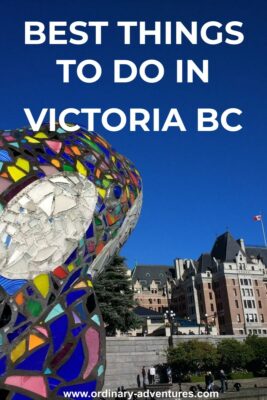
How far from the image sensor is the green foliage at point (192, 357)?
110 ft

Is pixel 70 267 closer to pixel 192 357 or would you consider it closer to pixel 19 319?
pixel 19 319

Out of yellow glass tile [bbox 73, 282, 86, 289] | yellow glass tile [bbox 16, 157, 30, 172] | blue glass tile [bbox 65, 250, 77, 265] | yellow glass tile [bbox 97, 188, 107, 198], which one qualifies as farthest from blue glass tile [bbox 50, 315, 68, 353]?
yellow glass tile [bbox 16, 157, 30, 172]

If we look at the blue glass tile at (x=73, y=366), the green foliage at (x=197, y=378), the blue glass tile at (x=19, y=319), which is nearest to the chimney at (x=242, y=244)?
the green foliage at (x=197, y=378)

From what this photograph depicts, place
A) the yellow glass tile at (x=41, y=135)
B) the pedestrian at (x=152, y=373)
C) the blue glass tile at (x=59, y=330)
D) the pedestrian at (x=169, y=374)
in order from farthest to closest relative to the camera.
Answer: the pedestrian at (x=169, y=374) < the pedestrian at (x=152, y=373) < the yellow glass tile at (x=41, y=135) < the blue glass tile at (x=59, y=330)

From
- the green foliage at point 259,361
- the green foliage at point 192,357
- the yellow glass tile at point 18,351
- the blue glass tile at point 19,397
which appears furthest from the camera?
the green foliage at point 259,361

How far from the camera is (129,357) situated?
32719 mm

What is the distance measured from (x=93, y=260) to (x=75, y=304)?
1.96 m

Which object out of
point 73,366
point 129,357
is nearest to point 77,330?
point 73,366

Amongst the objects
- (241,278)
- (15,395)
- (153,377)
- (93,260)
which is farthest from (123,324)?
(241,278)

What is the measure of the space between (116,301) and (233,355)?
10574mm

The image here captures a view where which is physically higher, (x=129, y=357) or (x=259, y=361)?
(x=129, y=357)

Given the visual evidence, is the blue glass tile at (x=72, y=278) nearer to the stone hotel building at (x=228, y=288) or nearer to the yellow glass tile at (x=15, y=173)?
the yellow glass tile at (x=15, y=173)

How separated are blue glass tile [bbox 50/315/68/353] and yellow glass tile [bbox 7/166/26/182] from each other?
4359 millimetres

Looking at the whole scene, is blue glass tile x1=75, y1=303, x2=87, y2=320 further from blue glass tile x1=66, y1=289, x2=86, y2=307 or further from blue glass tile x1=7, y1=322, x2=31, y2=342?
blue glass tile x1=7, y1=322, x2=31, y2=342
